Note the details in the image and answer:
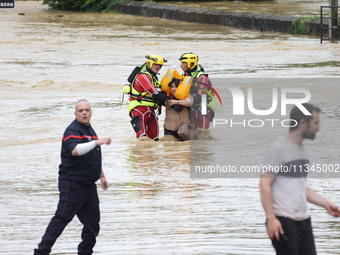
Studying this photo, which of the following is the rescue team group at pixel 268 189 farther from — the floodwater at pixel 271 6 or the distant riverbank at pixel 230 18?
the floodwater at pixel 271 6

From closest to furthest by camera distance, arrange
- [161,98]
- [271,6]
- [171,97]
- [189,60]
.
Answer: [161,98] → [189,60] → [171,97] → [271,6]

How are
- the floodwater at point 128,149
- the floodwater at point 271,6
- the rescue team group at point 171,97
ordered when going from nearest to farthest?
the floodwater at point 128,149, the rescue team group at point 171,97, the floodwater at point 271,6

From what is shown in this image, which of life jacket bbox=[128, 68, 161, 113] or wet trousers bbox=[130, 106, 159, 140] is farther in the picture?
wet trousers bbox=[130, 106, 159, 140]

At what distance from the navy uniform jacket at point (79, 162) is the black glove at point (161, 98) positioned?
6.37 meters

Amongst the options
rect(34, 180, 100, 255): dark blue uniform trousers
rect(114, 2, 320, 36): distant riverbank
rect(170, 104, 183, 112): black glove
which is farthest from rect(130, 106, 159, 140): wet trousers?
rect(114, 2, 320, 36): distant riverbank

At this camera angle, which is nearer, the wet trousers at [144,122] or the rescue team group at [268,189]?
the rescue team group at [268,189]

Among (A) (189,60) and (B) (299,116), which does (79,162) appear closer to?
(B) (299,116)

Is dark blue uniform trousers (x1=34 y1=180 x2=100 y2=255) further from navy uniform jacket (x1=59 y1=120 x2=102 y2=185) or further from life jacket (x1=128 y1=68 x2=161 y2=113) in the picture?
life jacket (x1=128 y1=68 x2=161 y2=113)

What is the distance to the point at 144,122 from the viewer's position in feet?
52.6

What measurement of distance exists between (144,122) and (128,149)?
49 centimetres

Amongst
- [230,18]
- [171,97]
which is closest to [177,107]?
[171,97]

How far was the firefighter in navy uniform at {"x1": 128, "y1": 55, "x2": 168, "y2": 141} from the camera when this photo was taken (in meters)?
15.4

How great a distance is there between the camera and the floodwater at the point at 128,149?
32.4ft

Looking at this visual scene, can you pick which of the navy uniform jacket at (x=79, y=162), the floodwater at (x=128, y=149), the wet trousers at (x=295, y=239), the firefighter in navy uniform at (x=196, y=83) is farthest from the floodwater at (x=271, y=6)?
the wet trousers at (x=295, y=239)
